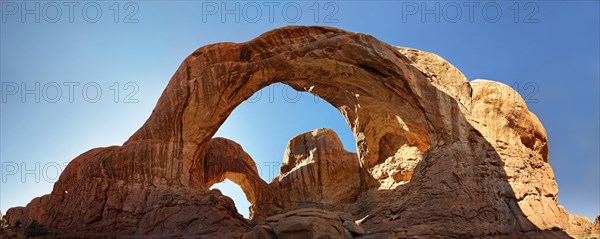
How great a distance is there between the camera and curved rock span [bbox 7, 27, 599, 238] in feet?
60.7

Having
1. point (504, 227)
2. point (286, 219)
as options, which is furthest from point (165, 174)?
point (504, 227)

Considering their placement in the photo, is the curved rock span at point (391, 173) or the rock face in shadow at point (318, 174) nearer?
the curved rock span at point (391, 173)

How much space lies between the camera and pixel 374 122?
Answer: 26.1m

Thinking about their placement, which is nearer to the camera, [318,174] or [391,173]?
[391,173]

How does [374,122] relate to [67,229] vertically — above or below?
above

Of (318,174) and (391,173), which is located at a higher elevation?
(318,174)

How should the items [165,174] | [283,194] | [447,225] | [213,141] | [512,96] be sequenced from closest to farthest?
[447,225] < [165,174] < [512,96] < [213,141] < [283,194]

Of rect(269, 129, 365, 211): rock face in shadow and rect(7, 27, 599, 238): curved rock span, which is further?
rect(269, 129, 365, 211): rock face in shadow

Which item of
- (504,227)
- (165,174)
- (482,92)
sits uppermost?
(482,92)

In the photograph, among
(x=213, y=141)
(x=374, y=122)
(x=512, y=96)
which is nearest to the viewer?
(x=512, y=96)

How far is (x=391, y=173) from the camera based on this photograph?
26.1 meters

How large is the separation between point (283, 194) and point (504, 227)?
16.3 meters

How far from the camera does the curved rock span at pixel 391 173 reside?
18500mm

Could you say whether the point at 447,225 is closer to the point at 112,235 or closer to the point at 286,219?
the point at 286,219
